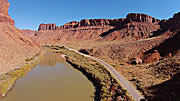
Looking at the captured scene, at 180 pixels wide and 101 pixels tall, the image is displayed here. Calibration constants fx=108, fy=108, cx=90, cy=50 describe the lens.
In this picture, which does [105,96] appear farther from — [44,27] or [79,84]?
[44,27]

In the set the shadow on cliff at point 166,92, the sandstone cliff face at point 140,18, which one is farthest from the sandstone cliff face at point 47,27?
the shadow on cliff at point 166,92

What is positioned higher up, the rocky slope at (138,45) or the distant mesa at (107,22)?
the distant mesa at (107,22)

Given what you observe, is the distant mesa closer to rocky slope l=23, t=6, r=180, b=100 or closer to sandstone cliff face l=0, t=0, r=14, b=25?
rocky slope l=23, t=6, r=180, b=100

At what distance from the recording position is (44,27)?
612 ft

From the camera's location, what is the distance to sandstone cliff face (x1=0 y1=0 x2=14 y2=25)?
162 ft

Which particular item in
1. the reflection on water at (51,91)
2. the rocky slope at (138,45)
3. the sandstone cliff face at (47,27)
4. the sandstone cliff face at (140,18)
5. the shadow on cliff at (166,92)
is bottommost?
the reflection on water at (51,91)

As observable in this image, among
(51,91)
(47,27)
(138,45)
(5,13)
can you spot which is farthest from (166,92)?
(47,27)

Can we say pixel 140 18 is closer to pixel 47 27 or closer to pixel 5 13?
pixel 5 13

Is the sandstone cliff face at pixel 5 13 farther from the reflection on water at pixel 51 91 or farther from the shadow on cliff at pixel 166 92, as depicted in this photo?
the shadow on cliff at pixel 166 92

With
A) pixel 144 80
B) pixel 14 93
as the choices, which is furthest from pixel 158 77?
pixel 14 93

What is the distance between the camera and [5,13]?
54219 mm

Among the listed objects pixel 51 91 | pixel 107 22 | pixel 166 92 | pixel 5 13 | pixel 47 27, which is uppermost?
pixel 47 27

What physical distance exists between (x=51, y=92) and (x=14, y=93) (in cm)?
547

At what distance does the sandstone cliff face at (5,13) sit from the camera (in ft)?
162
